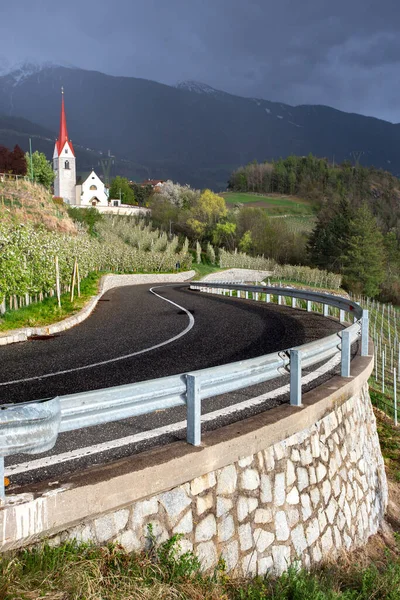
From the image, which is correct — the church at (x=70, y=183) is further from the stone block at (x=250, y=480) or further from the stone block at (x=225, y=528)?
the stone block at (x=225, y=528)

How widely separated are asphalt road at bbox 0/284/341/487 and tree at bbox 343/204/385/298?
54.4 meters

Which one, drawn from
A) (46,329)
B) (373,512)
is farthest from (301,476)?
(46,329)

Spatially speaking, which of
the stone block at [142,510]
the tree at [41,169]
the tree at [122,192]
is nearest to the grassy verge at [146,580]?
the stone block at [142,510]

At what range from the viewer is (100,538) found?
386 centimetres

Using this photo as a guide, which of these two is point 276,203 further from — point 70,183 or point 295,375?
point 295,375

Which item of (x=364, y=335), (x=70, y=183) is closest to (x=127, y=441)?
(x=364, y=335)

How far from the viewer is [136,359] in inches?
389

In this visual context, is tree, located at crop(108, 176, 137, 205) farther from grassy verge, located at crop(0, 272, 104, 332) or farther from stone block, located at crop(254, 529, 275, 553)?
stone block, located at crop(254, 529, 275, 553)

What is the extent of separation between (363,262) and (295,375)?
228 ft

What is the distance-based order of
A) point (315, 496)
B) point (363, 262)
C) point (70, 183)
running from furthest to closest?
point (70, 183)
point (363, 262)
point (315, 496)

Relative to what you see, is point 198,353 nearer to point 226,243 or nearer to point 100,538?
point 100,538

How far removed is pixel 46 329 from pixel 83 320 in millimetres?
3308

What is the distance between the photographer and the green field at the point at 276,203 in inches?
5617

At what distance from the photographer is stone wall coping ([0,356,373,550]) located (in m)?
3.52
